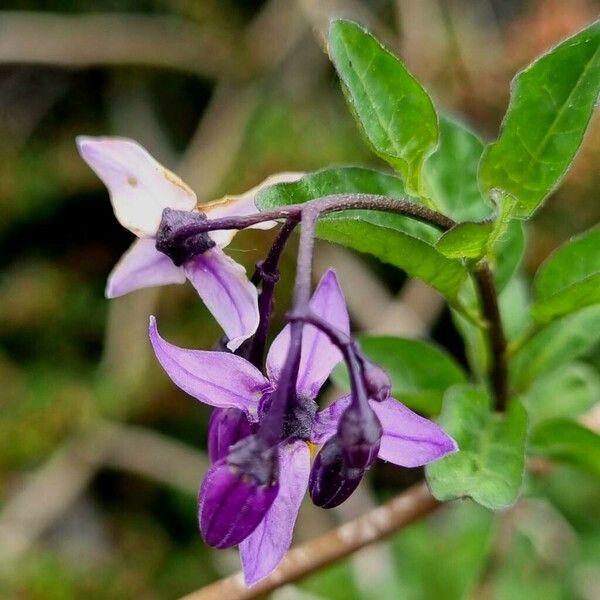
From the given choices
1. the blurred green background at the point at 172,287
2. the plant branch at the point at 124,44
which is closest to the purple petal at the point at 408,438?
the blurred green background at the point at 172,287

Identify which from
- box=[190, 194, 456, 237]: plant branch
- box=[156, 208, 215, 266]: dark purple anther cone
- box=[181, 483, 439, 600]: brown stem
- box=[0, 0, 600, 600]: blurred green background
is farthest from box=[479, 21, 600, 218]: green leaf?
box=[0, 0, 600, 600]: blurred green background

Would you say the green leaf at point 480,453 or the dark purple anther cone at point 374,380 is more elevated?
the dark purple anther cone at point 374,380

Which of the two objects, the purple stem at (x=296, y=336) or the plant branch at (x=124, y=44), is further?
the plant branch at (x=124, y=44)

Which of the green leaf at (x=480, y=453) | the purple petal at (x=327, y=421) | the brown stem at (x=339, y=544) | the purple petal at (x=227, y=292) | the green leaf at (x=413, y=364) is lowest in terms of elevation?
the brown stem at (x=339, y=544)

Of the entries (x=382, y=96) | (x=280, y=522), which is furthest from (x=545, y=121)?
(x=280, y=522)

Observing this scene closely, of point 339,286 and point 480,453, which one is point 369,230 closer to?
point 339,286

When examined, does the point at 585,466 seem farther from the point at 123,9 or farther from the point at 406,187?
the point at 123,9

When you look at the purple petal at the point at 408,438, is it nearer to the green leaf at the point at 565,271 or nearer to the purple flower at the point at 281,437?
the purple flower at the point at 281,437

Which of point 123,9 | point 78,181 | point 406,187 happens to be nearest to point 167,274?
point 406,187
